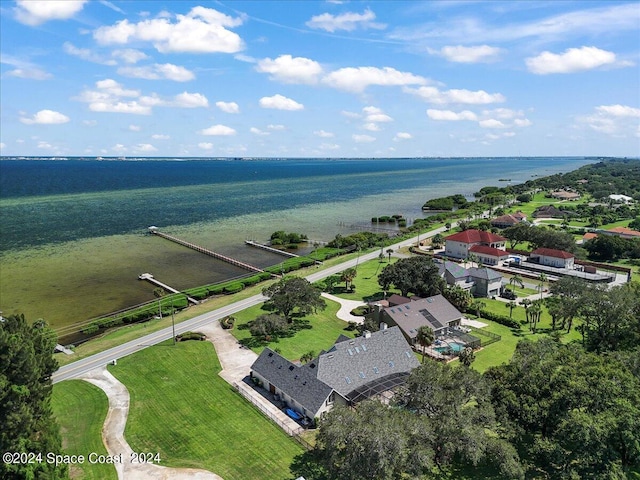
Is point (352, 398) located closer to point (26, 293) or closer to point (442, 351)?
point (442, 351)

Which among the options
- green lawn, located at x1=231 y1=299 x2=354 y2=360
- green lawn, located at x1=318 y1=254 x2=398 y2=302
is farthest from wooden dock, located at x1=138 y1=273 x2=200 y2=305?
green lawn, located at x1=318 y1=254 x2=398 y2=302

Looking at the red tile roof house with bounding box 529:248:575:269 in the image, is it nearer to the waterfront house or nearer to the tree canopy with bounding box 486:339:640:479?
the waterfront house

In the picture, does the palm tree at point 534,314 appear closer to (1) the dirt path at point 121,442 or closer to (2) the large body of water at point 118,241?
(1) the dirt path at point 121,442

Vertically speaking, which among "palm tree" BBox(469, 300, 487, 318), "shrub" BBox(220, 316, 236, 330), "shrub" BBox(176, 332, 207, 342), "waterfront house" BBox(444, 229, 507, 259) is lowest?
"shrub" BBox(176, 332, 207, 342)

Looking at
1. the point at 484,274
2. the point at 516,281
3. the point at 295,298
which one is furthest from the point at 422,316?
the point at 516,281

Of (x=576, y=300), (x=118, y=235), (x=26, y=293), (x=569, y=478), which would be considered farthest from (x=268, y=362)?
(x=118, y=235)

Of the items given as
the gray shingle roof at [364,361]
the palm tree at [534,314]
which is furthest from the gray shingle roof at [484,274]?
the gray shingle roof at [364,361]
